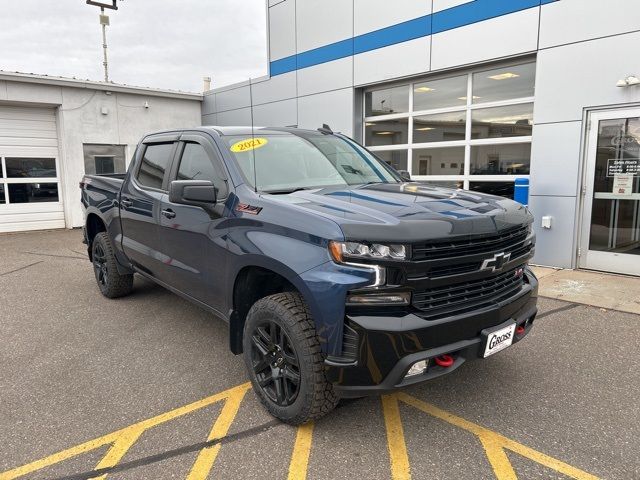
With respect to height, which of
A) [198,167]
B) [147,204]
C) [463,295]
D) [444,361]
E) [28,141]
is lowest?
[444,361]

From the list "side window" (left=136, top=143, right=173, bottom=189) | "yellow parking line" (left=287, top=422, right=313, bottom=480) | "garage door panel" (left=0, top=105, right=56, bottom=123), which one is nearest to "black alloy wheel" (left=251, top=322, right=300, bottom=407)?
"yellow parking line" (left=287, top=422, right=313, bottom=480)

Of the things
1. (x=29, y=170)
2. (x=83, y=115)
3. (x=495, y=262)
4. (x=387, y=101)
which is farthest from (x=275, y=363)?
(x=29, y=170)

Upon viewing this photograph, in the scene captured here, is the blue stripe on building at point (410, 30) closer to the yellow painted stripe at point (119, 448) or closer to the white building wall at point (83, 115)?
the white building wall at point (83, 115)

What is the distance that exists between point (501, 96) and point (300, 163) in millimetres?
5683

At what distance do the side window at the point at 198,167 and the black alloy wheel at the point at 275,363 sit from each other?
1069 mm

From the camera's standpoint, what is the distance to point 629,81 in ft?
20.3

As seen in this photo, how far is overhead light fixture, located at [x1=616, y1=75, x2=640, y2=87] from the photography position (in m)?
6.14

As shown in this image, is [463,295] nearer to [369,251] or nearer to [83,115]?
[369,251]

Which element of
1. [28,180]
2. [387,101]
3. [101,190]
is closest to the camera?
[101,190]

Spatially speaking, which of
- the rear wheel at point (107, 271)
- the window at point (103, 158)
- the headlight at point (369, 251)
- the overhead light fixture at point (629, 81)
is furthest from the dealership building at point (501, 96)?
the window at point (103, 158)

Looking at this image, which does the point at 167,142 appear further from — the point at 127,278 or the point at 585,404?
the point at 585,404

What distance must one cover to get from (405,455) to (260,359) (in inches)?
41.5

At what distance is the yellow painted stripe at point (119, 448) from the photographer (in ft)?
8.40

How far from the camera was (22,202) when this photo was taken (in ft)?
40.8
